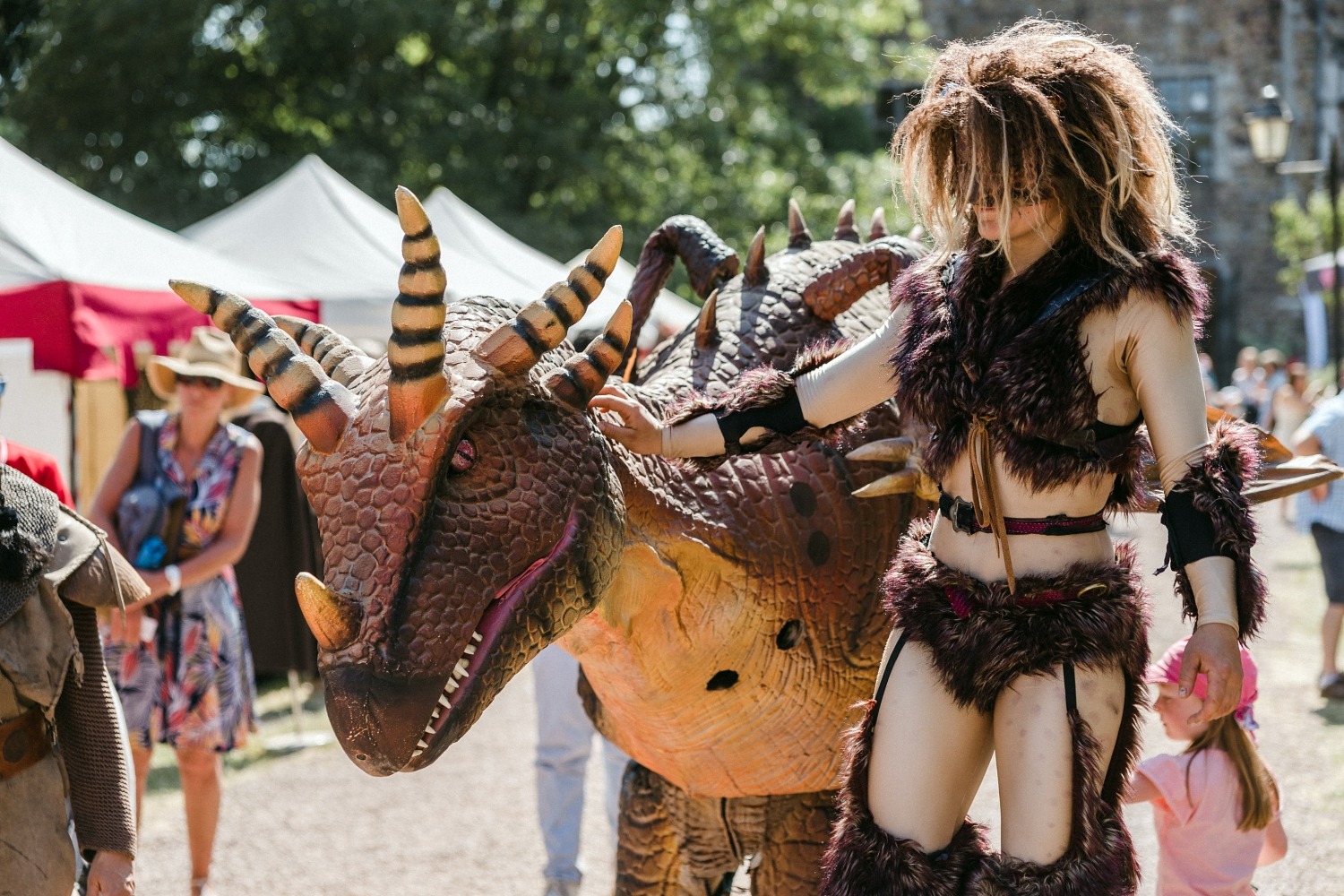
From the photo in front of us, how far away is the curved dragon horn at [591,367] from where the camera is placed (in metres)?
2.44

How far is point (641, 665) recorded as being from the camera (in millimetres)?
2826

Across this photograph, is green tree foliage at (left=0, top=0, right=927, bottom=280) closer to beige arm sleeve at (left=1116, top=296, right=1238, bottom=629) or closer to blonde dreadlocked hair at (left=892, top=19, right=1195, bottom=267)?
blonde dreadlocked hair at (left=892, top=19, right=1195, bottom=267)

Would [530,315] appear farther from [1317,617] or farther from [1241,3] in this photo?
[1241,3]

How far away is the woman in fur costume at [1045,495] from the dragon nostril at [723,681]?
0.48 m

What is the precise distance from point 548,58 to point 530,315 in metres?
20.6

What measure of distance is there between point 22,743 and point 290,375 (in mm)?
1167

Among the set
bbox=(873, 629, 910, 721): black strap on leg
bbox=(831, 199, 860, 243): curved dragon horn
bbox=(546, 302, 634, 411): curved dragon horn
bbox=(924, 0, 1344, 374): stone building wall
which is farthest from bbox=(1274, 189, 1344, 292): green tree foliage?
bbox=(546, 302, 634, 411): curved dragon horn

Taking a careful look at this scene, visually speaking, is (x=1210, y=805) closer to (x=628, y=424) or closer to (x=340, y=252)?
(x=628, y=424)

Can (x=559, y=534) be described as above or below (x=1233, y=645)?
above

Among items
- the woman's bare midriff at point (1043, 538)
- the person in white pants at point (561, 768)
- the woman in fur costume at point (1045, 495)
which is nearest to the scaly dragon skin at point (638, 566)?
the woman in fur costume at point (1045, 495)

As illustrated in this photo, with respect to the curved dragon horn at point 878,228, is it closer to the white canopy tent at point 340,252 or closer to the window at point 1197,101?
the white canopy tent at point 340,252

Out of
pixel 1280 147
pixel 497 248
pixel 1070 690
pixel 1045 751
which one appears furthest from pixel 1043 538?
pixel 1280 147

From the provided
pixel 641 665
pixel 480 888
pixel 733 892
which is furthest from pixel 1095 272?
pixel 480 888

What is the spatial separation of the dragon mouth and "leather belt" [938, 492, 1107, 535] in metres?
0.71
